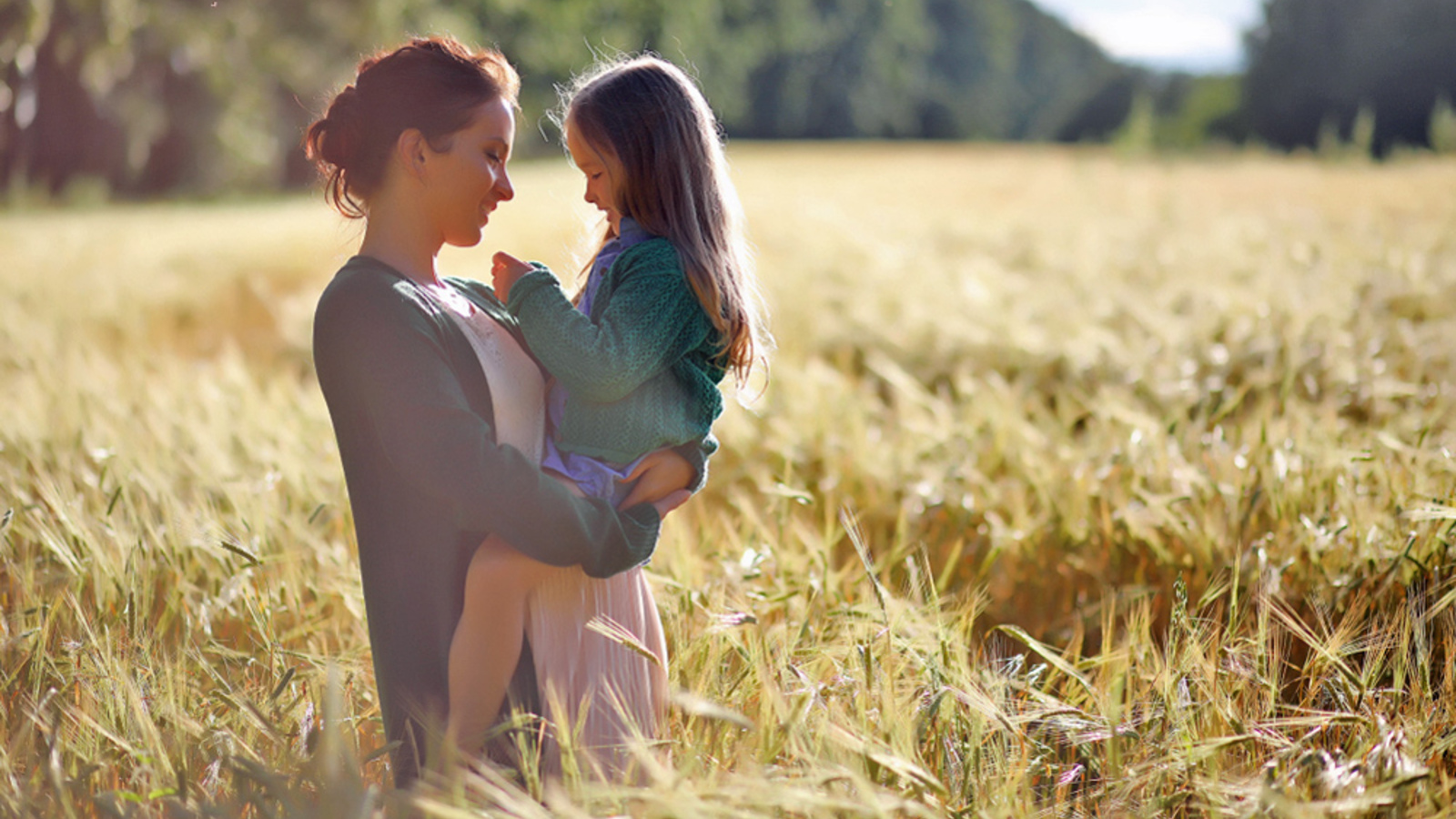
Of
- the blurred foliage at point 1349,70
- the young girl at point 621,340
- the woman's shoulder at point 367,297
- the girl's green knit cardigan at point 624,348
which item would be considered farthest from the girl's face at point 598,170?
the blurred foliage at point 1349,70

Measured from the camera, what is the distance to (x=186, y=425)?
2.59 m

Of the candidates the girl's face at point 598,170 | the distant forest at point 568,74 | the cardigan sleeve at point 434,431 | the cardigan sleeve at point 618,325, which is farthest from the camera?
the distant forest at point 568,74

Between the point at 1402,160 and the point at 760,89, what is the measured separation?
2919cm

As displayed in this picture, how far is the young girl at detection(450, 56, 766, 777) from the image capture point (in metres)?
1.29

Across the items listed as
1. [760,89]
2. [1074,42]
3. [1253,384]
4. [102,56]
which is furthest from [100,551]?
[1074,42]

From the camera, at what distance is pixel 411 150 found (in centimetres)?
129

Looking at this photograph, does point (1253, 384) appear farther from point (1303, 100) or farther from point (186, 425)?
point (1303, 100)

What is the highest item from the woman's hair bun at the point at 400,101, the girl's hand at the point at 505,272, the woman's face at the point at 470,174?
the woman's hair bun at the point at 400,101

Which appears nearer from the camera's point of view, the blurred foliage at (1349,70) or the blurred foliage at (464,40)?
the blurred foliage at (464,40)

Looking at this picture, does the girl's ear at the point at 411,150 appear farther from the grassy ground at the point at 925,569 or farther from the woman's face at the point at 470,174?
the grassy ground at the point at 925,569

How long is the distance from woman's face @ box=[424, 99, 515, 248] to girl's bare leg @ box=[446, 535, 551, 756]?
0.42 meters

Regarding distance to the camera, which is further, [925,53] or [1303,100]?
[925,53]

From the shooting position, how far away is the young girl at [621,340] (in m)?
1.29

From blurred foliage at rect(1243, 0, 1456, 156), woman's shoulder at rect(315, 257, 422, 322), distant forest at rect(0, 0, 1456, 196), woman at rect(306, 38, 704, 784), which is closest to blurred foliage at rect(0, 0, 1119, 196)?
distant forest at rect(0, 0, 1456, 196)
